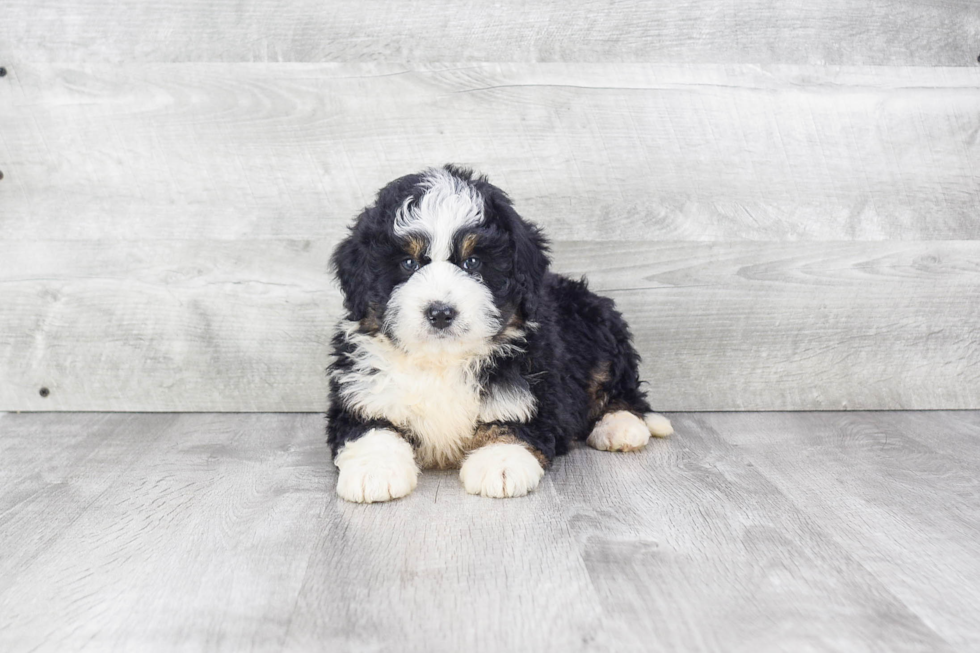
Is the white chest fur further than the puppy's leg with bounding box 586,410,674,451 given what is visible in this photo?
No

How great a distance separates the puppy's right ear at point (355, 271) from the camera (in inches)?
97.0

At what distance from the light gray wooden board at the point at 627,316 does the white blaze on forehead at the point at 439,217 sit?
1.02 metres

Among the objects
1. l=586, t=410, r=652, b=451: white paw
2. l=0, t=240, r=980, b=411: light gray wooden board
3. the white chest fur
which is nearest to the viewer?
the white chest fur

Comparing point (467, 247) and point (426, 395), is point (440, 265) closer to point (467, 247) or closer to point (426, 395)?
point (467, 247)

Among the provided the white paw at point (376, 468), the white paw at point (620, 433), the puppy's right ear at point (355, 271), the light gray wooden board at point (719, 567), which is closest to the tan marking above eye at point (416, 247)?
the puppy's right ear at point (355, 271)

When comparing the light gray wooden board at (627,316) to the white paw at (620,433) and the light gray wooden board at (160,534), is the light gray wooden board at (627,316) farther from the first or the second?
the white paw at (620,433)

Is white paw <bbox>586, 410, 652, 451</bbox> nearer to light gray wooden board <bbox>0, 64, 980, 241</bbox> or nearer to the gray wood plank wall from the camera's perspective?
the gray wood plank wall

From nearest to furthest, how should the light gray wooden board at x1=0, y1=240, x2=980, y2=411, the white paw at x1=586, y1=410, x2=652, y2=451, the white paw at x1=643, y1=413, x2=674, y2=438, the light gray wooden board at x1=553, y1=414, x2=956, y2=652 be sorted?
the light gray wooden board at x1=553, y1=414, x2=956, y2=652 → the white paw at x1=586, y1=410, x2=652, y2=451 → the white paw at x1=643, y1=413, x2=674, y2=438 → the light gray wooden board at x1=0, y1=240, x2=980, y2=411

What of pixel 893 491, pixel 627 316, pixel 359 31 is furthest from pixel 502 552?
pixel 359 31

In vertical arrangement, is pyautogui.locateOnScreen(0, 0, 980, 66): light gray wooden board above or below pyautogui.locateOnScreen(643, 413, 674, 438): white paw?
above

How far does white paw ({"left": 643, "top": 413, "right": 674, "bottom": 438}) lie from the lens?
3.07 metres

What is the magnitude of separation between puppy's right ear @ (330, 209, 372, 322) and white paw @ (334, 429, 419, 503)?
350 millimetres

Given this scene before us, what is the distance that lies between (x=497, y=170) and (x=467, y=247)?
1.01 meters

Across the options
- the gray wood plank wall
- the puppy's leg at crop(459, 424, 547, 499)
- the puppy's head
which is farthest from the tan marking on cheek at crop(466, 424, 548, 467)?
the gray wood plank wall
